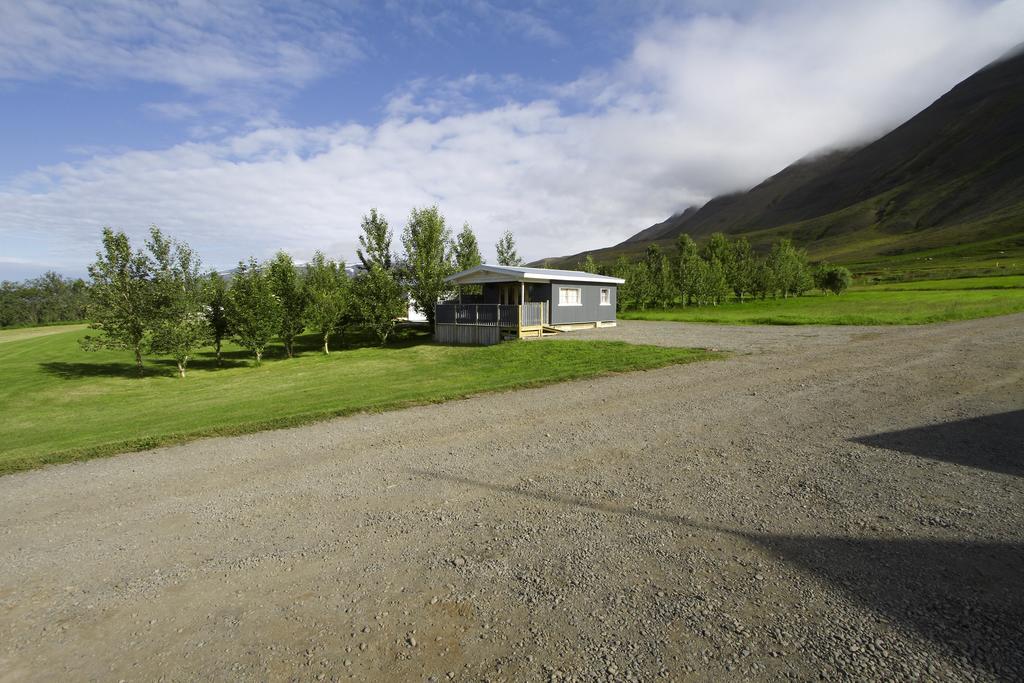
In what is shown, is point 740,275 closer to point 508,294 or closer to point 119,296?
point 508,294

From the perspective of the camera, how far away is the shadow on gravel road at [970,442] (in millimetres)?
5340

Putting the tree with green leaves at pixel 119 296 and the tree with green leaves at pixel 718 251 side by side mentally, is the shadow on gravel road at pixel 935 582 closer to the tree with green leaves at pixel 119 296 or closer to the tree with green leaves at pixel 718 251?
the tree with green leaves at pixel 119 296

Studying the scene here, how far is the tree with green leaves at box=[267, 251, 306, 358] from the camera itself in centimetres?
2312

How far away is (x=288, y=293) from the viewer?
920 inches

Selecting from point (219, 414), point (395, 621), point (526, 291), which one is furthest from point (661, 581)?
point (526, 291)

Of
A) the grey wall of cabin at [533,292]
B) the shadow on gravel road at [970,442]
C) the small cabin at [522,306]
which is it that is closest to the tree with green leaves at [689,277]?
the small cabin at [522,306]

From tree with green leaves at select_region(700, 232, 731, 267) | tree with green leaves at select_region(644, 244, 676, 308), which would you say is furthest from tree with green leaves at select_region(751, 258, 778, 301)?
tree with green leaves at select_region(644, 244, 676, 308)

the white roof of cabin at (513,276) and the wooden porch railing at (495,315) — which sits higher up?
the white roof of cabin at (513,276)

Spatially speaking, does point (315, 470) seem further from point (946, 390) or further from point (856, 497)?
point (946, 390)

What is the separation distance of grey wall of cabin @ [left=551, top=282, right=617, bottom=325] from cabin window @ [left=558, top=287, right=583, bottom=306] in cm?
17

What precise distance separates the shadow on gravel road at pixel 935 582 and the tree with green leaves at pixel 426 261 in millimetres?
24094

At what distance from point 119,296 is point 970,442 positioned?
2406 cm

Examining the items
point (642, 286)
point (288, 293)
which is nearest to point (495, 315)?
point (288, 293)

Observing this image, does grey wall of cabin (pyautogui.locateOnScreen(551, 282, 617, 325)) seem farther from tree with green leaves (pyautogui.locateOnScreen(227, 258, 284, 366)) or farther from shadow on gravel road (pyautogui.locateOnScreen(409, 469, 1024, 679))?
shadow on gravel road (pyautogui.locateOnScreen(409, 469, 1024, 679))
